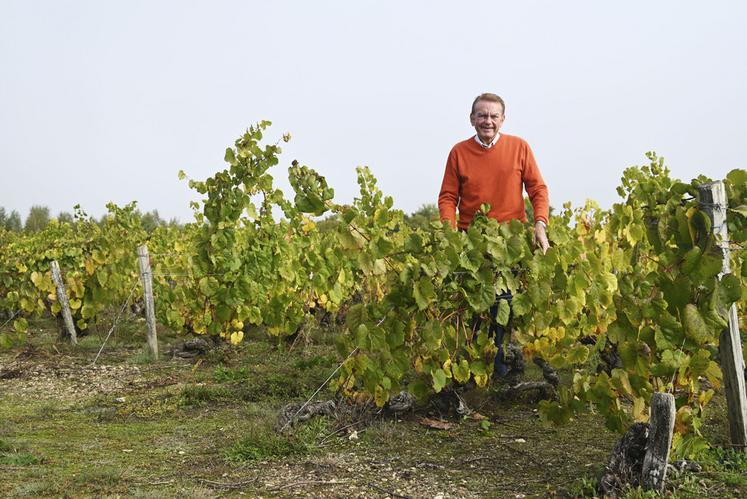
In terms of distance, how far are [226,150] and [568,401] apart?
345 centimetres

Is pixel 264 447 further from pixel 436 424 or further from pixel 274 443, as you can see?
pixel 436 424

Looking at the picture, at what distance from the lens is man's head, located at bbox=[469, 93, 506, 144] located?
3727 millimetres

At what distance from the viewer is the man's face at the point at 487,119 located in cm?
372

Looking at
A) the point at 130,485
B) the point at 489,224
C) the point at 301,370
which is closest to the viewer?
the point at 130,485

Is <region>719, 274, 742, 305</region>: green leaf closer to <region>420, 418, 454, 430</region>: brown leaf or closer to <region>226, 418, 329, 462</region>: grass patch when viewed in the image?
<region>420, 418, 454, 430</region>: brown leaf

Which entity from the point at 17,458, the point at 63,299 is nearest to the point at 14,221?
the point at 63,299

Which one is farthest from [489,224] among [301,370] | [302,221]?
[302,221]

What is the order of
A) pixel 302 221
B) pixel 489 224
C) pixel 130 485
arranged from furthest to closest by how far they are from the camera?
pixel 302 221, pixel 489 224, pixel 130 485

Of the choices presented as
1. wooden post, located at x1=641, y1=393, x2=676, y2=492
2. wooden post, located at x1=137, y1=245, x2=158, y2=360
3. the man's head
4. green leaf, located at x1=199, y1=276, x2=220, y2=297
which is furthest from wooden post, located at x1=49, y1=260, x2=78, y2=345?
wooden post, located at x1=641, y1=393, x2=676, y2=492

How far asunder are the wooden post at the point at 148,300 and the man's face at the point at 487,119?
366 cm

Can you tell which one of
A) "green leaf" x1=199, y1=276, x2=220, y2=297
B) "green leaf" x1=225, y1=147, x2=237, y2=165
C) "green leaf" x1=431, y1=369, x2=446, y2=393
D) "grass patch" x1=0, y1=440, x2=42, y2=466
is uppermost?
"green leaf" x1=225, y1=147, x2=237, y2=165

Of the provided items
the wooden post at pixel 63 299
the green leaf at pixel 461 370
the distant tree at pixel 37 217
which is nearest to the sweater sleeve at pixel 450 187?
the green leaf at pixel 461 370

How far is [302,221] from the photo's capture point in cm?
694

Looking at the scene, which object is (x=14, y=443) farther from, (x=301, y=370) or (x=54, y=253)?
(x=54, y=253)
